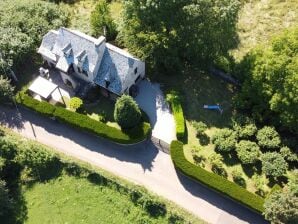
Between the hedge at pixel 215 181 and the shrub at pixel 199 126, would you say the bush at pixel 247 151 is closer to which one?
the hedge at pixel 215 181

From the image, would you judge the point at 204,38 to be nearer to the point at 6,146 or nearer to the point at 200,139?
the point at 200,139

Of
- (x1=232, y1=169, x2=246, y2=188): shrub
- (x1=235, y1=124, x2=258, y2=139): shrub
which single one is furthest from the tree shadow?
(x1=232, y1=169, x2=246, y2=188): shrub

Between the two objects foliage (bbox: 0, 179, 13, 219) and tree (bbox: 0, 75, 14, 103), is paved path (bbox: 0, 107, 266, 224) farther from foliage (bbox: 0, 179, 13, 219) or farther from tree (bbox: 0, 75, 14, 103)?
foliage (bbox: 0, 179, 13, 219)

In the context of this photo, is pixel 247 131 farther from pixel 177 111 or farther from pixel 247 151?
pixel 177 111

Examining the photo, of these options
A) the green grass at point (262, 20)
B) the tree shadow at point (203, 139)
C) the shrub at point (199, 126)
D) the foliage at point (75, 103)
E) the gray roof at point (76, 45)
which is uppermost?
the green grass at point (262, 20)

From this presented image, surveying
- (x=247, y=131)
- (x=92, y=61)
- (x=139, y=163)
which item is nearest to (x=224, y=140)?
(x=247, y=131)

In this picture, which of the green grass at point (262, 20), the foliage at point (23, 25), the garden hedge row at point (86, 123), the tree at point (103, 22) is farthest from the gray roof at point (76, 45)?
the green grass at point (262, 20)

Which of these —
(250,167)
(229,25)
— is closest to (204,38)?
(229,25)
